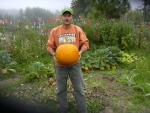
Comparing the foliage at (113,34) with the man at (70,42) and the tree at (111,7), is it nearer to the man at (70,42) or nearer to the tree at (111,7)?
the man at (70,42)

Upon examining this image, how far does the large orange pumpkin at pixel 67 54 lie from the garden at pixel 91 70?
113 cm

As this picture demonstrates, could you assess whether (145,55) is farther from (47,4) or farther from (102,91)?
(47,4)

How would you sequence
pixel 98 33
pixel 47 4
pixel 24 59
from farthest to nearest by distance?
pixel 47 4 → pixel 98 33 → pixel 24 59

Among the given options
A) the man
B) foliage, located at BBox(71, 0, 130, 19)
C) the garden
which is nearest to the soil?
the garden

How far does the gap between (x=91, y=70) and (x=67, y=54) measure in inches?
118

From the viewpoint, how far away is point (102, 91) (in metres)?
4.99

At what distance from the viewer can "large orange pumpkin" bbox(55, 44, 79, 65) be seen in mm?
3576

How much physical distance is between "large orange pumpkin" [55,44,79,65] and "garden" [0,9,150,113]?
1.13 metres

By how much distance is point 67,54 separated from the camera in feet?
11.7

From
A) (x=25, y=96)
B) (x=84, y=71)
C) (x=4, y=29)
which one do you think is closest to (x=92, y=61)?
(x=84, y=71)

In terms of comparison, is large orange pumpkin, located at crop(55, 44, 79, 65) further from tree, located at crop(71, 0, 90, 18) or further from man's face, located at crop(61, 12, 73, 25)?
tree, located at crop(71, 0, 90, 18)

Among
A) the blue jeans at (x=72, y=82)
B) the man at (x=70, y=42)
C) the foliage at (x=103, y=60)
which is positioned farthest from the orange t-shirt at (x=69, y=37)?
the foliage at (x=103, y=60)

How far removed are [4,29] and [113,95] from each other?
4092 millimetres

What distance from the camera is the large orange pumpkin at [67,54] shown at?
3576mm
